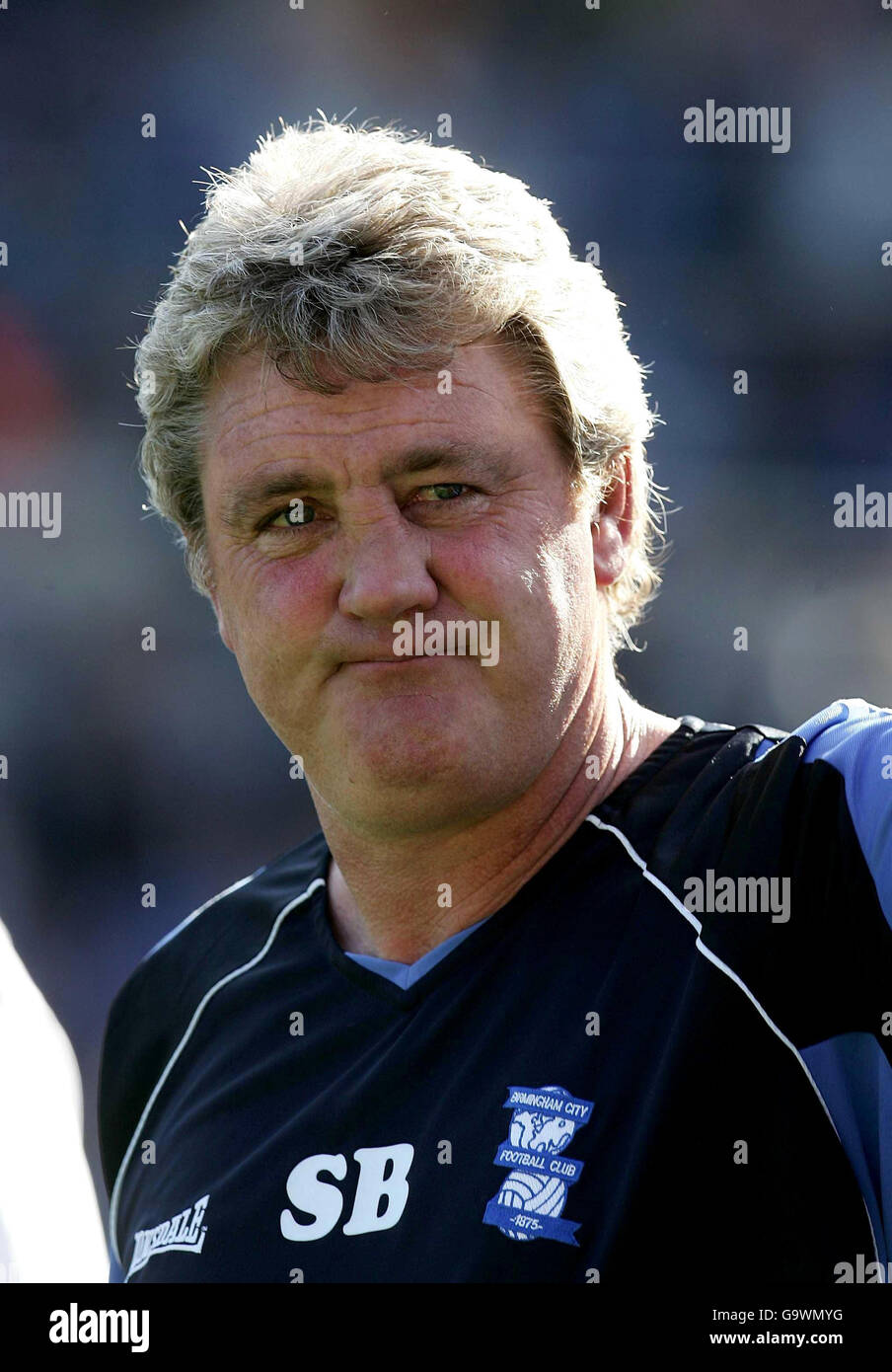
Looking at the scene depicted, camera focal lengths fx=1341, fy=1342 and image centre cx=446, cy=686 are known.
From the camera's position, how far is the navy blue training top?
1072mm

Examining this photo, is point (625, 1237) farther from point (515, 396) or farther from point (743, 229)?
point (743, 229)

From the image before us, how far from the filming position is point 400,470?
130 cm

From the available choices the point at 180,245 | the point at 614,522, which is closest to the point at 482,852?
the point at 614,522

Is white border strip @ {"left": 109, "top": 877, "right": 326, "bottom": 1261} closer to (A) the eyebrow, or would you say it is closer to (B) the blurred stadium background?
(A) the eyebrow

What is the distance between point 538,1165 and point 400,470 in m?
0.65

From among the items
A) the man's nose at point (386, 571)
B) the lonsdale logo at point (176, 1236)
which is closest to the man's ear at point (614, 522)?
the man's nose at point (386, 571)

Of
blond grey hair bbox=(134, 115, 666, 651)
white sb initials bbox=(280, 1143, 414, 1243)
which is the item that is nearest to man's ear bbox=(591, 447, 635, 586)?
blond grey hair bbox=(134, 115, 666, 651)

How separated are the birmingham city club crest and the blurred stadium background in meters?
2.49

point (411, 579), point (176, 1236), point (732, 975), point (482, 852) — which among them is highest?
point (411, 579)

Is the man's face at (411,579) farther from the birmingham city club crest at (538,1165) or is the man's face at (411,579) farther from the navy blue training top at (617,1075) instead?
the birmingham city club crest at (538,1165)

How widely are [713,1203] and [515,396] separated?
77 centimetres

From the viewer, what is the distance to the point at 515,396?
1.35 m

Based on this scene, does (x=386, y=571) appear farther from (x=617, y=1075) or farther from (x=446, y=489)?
(x=617, y=1075)
